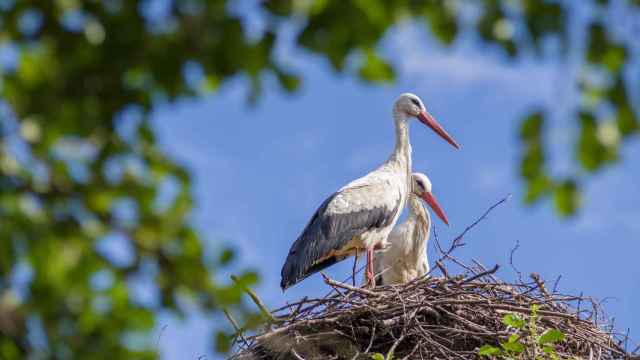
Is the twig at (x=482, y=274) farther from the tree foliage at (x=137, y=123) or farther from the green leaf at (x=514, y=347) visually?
the tree foliage at (x=137, y=123)

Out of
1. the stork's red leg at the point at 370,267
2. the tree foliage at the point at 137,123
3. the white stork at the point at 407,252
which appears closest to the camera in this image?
the tree foliage at the point at 137,123

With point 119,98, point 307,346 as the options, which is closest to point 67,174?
point 119,98

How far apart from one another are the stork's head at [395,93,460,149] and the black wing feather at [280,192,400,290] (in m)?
1.08

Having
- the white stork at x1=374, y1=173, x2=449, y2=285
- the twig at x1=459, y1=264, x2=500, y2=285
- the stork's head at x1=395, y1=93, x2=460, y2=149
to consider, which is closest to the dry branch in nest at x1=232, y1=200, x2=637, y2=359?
the twig at x1=459, y1=264, x2=500, y2=285

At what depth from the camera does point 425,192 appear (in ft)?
33.6

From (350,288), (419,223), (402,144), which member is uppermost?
(402,144)

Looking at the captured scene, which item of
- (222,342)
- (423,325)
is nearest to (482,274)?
(423,325)

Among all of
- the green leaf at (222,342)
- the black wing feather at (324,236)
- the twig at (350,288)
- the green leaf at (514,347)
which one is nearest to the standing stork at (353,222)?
the black wing feather at (324,236)

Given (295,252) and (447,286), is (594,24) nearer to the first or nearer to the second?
(447,286)

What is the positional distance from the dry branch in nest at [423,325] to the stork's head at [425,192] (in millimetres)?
2913

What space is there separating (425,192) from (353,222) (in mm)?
893

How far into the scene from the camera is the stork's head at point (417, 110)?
10.5m

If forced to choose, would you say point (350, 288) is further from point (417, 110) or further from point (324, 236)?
point (417, 110)

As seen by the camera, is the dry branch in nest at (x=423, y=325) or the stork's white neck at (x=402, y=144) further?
the stork's white neck at (x=402, y=144)
